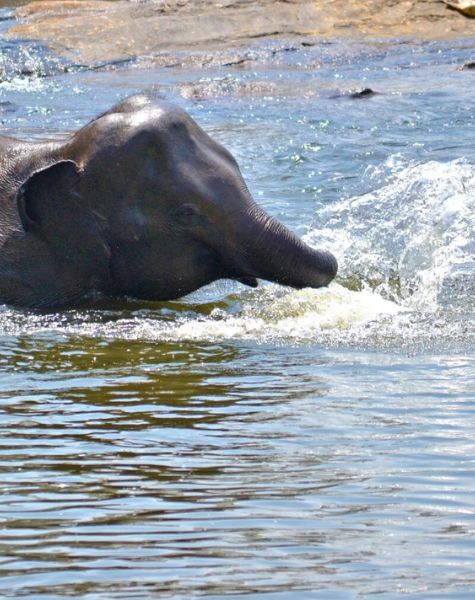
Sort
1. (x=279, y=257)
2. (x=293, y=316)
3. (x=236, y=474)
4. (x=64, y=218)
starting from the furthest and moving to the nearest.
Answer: (x=64, y=218)
(x=293, y=316)
(x=279, y=257)
(x=236, y=474)

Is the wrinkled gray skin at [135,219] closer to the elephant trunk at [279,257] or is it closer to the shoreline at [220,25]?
the elephant trunk at [279,257]

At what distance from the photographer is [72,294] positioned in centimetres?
830

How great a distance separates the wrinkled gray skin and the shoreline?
40.3 feet

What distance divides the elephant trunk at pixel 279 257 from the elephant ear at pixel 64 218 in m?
0.78

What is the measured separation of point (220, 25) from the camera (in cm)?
2117

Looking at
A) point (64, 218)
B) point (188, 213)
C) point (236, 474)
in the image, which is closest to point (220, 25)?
point (64, 218)

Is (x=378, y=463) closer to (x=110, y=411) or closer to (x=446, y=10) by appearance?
(x=110, y=411)

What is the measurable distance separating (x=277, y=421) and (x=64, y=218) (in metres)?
2.82

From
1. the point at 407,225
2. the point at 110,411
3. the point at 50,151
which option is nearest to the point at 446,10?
the point at 407,225

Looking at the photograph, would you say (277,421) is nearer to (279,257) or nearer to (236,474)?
(236,474)

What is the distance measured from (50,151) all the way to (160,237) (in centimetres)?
73

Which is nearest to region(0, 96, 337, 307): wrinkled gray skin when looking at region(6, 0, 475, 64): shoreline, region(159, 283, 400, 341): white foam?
region(159, 283, 400, 341): white foam

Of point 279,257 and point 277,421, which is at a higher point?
point 279,257

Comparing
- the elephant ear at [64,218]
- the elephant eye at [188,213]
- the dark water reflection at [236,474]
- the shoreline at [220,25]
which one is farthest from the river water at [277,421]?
the shoreline at [220,25]
